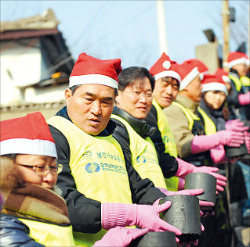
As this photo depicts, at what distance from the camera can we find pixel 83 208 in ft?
10.4

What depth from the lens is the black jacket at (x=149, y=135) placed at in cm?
411

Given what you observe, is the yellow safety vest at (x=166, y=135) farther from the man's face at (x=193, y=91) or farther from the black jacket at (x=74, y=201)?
the black jacket at (x=74, y=201)

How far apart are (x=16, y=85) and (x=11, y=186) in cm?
1829

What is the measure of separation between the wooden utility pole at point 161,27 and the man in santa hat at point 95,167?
9876mm

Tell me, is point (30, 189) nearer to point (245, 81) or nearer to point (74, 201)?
point (74, 201)

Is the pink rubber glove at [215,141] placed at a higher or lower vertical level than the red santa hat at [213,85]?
lower

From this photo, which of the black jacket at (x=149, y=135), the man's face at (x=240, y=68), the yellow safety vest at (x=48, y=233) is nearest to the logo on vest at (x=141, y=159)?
the black jacket at (x=149, y=135)

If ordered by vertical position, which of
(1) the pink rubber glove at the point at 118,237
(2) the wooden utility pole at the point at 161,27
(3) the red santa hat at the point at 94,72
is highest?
(2) the wooden utility pole at the point at 161,27

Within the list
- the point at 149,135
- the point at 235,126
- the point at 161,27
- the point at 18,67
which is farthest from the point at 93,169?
the point at 18,67

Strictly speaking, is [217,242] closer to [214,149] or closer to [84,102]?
[214,149]

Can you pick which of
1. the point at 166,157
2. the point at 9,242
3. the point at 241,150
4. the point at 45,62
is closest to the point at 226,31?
the point at 45,62

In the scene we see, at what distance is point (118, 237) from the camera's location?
2822 mm

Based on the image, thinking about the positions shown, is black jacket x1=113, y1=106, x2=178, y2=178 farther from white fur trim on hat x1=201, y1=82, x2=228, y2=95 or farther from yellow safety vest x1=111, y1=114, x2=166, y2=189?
white fur trim on hat x1=201, y1=82, x2=228, y2=95

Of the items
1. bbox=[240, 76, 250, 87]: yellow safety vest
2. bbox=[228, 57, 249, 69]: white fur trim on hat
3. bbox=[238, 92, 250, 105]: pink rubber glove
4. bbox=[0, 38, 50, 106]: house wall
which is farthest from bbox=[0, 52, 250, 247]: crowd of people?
bbox=[0, 38, 50, 106]: house wall
